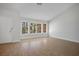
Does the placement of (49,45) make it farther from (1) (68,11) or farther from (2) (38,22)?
(1) (68,11)

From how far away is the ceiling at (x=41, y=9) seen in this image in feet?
8.86

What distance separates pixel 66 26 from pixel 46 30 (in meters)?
0.57

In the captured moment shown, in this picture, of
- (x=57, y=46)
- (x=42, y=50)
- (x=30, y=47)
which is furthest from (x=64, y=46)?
(x=30, y=47)

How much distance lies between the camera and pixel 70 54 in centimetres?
256

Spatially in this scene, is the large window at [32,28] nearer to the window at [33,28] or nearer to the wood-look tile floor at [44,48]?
the window at [33,28]

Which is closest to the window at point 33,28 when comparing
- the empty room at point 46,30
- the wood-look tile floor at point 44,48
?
the empty room at point 46,30

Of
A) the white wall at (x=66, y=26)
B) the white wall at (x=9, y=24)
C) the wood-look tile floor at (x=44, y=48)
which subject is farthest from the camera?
the white wall at (x=9, y=24)

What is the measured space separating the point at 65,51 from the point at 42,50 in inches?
23.5

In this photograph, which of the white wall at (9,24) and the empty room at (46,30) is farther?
the white wall at (9,24)

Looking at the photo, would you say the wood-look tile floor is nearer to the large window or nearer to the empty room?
the empty room

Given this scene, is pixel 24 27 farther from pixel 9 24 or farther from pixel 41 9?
pixel 9 24

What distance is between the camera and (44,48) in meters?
2.83

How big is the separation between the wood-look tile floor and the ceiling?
2.30 feet

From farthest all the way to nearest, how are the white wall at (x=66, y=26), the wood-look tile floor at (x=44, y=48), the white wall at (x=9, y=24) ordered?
1. the white wall at (x=9, y=24)
2. the white wall at (x=66, y=26)
3. the wood-look tile floor at (x=44, y=48)
